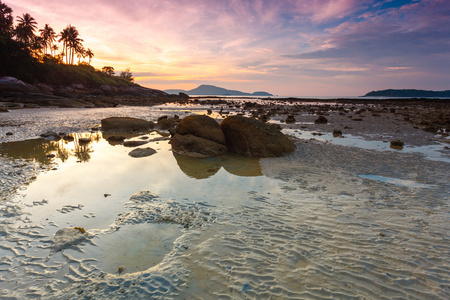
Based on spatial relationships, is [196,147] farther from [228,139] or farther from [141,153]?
[141,153]

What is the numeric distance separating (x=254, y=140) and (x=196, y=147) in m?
2.97

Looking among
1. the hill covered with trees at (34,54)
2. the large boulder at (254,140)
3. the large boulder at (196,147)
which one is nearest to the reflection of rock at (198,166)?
the large boulder at (196,147)

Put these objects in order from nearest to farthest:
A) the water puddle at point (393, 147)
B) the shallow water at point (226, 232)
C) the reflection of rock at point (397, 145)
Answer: the shallow water at point (226, 232), the water puddle at point (393, 147), the reflection of rock at point (397, 145)

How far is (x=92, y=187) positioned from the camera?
7.29m

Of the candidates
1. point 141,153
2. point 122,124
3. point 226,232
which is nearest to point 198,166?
point 141,153

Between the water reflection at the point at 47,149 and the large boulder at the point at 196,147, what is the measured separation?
4.16m

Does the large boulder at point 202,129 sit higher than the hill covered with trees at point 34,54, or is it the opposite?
the hill covered with trees at point 34,54

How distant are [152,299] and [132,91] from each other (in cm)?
10927

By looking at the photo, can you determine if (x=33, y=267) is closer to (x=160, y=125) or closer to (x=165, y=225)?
(x=165, y=225)

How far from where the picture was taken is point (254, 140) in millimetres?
11789

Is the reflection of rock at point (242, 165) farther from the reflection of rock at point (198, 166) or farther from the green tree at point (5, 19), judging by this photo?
the green tree at point (5, 19)

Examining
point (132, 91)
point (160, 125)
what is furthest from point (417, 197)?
point (132, 91)

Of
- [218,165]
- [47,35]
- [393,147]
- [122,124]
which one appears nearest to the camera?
[218,165]

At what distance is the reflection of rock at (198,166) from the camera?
29.2 ft
